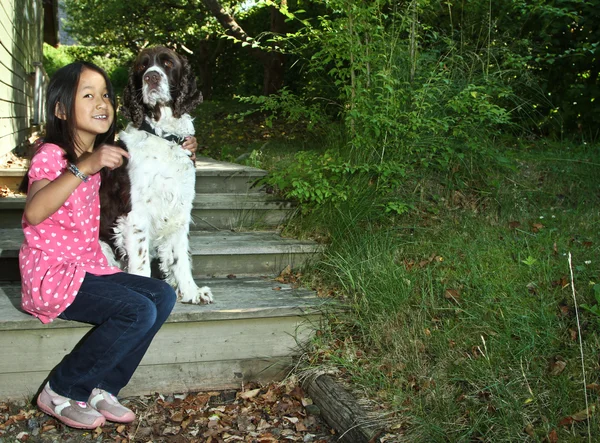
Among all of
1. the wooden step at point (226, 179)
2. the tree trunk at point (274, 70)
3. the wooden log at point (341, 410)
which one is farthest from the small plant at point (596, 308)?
the tree trunk at point (274, 70)

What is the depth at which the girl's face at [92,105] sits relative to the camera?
2697mm

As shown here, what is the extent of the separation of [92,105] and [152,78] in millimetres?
483

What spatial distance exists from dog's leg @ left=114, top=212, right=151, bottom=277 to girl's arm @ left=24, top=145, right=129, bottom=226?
0.64m

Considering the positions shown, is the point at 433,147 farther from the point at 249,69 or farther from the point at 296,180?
the point at 249,69

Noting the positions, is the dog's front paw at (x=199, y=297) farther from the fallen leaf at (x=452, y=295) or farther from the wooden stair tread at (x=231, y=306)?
the fallen leaf at (x=452, y=295)

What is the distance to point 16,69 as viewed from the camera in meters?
8.41

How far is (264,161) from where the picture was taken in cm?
581

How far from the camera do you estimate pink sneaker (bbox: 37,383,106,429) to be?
2.63m

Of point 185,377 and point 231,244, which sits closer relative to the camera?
point 185,377

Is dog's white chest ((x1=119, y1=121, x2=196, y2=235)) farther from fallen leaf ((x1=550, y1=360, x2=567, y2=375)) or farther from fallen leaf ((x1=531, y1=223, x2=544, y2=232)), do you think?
fallen leaf ((x1=531, y1=223, x2=544, y2=232))

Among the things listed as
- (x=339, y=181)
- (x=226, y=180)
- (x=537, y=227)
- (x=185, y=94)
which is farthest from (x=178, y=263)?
(x=537, y=227)

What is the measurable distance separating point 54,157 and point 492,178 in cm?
340

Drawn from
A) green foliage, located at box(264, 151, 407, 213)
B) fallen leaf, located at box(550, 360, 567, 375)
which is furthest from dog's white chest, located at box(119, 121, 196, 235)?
fallen leaf, located at box(550, 360, 567, 375)

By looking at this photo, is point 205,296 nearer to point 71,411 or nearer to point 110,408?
point 110,408
